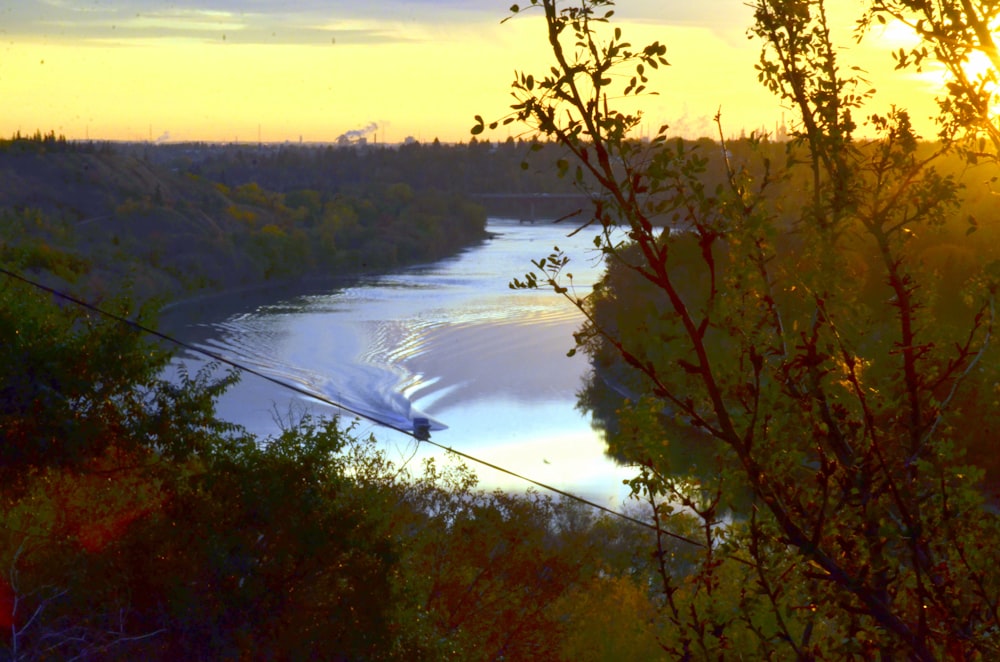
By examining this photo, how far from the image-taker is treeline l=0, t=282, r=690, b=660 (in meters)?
6.12

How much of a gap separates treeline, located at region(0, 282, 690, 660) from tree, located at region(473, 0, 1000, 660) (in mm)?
3868

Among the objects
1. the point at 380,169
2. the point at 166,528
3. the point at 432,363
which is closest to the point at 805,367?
the point at 166,528

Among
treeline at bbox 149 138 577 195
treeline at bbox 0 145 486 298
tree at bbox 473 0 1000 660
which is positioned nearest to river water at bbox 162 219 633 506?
treeline at bbox 0 145 486 298

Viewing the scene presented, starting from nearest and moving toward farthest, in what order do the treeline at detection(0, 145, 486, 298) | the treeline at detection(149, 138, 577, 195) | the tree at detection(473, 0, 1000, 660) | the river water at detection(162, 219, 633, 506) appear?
the tree at detection(473, 0, 1000, 660) → the river water at detection(162, 219, 633, 506) → the treeline at detection(0, 145, 486, 298) → the treeline at detection(149, 138, 577, 195)

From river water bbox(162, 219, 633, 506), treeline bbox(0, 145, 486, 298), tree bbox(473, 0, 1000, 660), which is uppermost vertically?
tree bbox(473, 0, 1000, 660)

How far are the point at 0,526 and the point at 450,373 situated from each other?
50.8 ft

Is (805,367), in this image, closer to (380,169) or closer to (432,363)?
(432,363)

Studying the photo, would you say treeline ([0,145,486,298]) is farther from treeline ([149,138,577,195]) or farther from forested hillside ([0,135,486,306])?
treeline ([149,138,577,195])

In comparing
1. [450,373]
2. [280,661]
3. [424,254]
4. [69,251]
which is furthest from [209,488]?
[424,254]

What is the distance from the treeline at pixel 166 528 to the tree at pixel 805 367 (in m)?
3.87

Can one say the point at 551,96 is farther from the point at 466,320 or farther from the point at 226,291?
the point at 226,291

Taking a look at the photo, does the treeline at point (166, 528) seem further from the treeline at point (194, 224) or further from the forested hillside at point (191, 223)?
the treeline at point (194, 224)

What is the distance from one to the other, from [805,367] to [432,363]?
69.0ft

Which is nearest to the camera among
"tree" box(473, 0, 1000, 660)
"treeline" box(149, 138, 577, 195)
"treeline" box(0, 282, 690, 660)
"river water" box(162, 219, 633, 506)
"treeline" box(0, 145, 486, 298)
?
"tree" box(473, 0, 1000, 660)
